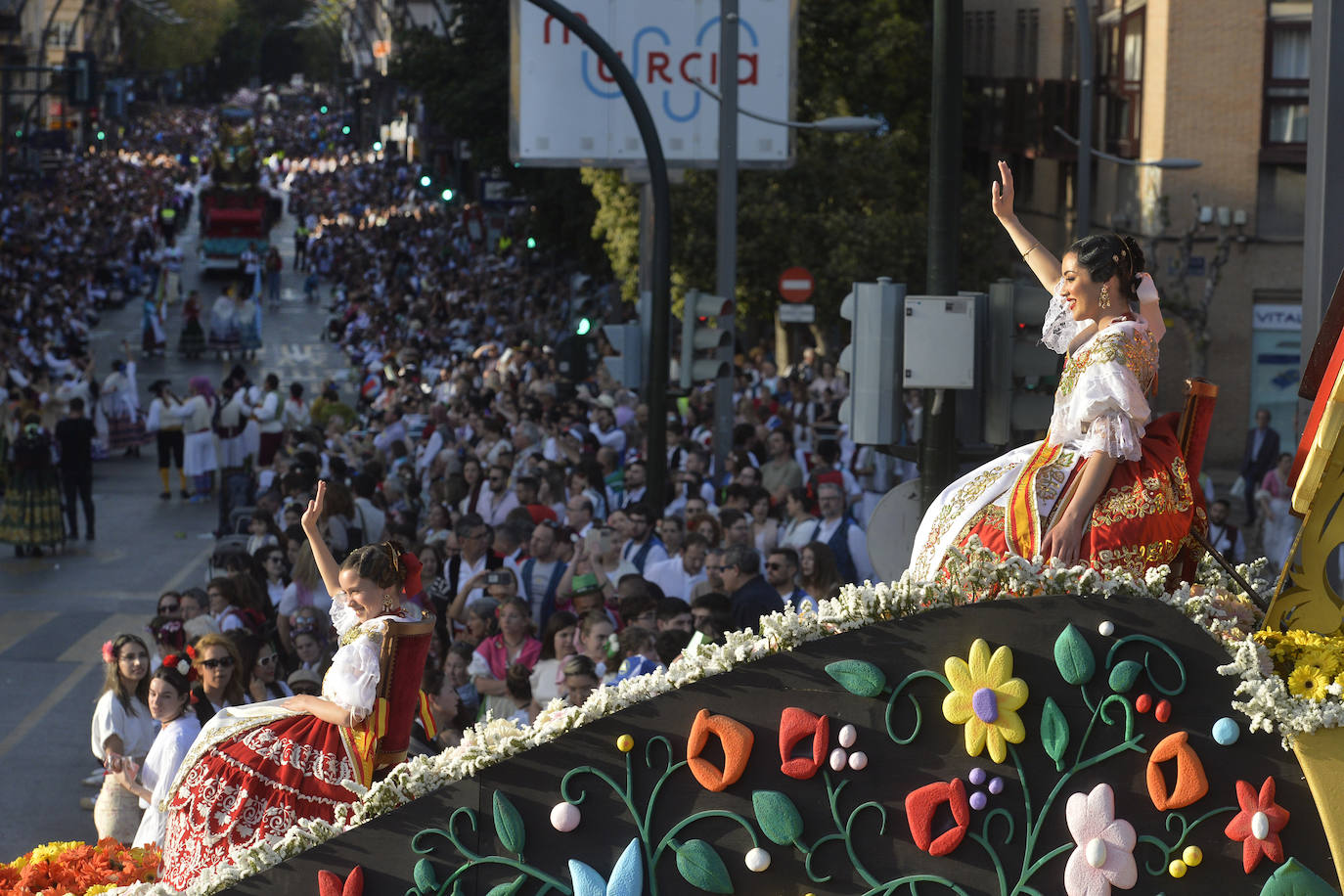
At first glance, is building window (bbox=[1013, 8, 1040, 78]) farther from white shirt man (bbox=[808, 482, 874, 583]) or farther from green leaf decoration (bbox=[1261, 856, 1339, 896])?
green leaf decoration (bbox=[1261, 856, 1339, 896])

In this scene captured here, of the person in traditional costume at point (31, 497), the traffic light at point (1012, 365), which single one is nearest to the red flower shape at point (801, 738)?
the traffic light at point (1012, 365)

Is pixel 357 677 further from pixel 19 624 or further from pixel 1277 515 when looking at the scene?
pixel 19 624

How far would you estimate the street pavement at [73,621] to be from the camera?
40.3 ft

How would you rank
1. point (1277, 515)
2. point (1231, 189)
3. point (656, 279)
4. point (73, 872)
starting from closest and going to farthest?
point (73, 872) → point (656, 279) → point (1277, 515) → point (1231, 189)

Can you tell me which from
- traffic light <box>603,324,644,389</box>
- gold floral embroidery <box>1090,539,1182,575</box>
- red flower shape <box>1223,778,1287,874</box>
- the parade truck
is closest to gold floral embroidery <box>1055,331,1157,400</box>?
gold floral embroidery <box>1090,539,1182,575</box>

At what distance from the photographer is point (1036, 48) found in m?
39.2

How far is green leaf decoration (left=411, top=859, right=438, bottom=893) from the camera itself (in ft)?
16.8

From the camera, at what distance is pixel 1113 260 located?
5.42 metres

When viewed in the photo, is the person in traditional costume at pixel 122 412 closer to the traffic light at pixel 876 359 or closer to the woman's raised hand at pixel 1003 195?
the traffic light at pixel 876 359

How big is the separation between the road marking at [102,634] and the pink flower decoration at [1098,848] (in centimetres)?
1236

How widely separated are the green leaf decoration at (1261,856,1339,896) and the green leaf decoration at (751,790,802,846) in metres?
1.14

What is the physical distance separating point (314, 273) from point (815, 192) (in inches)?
1225

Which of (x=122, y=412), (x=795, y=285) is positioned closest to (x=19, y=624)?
(x=795, y=285)

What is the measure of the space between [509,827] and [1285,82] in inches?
1084
